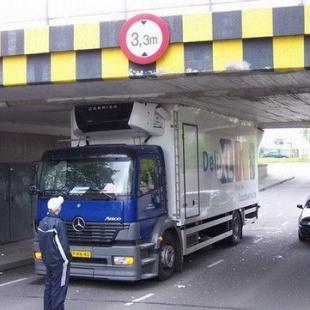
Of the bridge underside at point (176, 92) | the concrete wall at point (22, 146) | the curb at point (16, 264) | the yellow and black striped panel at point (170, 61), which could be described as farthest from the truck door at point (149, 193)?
the concrete wall at point (22, 146)

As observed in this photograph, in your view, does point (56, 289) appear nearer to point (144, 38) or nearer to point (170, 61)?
point (170, 61)

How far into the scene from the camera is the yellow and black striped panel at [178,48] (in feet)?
26.4

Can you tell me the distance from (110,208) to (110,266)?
0.95 metres

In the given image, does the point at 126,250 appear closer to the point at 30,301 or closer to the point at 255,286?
the point at 30,301

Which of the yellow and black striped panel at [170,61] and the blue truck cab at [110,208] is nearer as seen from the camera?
the yellow and black striped panel at [170,61]

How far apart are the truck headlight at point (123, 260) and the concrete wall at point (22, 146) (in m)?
7.28

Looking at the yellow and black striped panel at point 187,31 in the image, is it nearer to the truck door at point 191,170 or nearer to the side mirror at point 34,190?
the side mirror at point 34,190

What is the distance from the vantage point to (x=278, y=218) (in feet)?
74.1

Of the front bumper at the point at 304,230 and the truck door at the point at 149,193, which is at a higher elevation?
the truck door at the point at 149,193

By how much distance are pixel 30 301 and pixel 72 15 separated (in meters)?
4.55

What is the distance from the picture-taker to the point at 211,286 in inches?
388

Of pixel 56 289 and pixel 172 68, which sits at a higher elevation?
pixel 172 68

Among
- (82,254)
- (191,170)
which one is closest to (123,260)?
(82,254)

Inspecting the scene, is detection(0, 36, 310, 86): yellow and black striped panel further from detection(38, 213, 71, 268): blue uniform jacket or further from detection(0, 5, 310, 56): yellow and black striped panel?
detection(38, 213, 71, 268): blue uniform jacket
